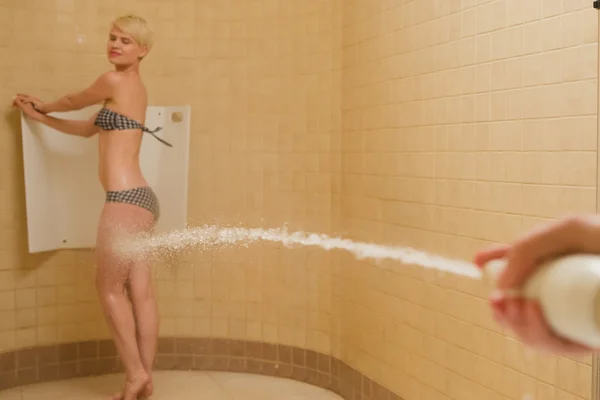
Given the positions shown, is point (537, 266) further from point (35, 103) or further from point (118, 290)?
point (35, 103)

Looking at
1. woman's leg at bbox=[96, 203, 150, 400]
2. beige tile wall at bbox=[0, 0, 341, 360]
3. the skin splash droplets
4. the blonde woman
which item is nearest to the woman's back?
the blonde woman

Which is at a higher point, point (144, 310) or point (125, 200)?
point (125, 200)

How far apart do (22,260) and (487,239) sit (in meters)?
1.97

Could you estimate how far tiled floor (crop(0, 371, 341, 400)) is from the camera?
297cm

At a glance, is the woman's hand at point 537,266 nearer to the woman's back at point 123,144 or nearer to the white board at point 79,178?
the woman's back at point 123,144

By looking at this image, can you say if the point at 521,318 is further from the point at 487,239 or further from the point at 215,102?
the point at 215,102

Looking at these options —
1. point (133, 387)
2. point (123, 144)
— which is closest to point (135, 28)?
point (123, 144)

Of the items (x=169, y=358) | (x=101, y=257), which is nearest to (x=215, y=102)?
(x=101, y=257)

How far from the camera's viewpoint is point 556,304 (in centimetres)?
61

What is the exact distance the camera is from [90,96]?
282 cm

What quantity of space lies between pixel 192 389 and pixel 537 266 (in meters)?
2.61

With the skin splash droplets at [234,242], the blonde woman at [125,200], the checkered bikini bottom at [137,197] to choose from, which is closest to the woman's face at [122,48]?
the blonde woman at [125,200]

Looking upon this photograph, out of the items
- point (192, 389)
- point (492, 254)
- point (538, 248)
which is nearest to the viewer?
point (538, 248)

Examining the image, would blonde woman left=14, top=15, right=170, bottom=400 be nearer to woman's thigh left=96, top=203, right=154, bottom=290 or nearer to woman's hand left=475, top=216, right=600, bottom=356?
woman's thigh left=96, top=203, right=154, bottom=290
